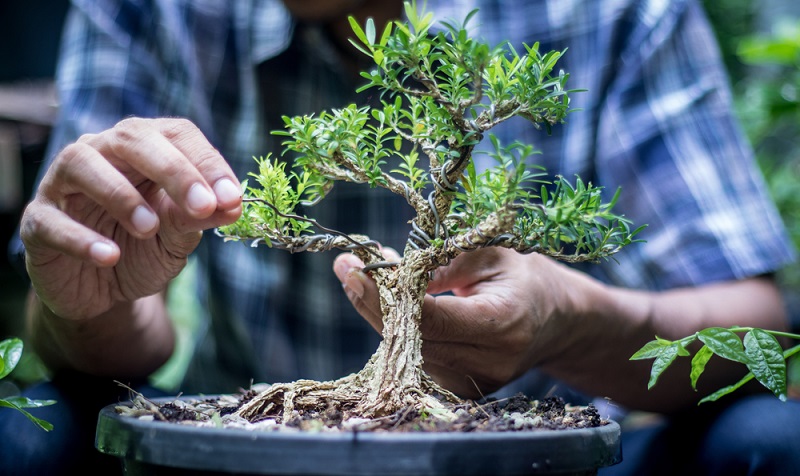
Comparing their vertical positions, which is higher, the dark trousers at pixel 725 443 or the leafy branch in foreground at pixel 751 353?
the leafy branch in foreground at pixel 751 353

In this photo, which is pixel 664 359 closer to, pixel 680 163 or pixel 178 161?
pixel 178 161

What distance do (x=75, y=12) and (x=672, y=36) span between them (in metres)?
1.76

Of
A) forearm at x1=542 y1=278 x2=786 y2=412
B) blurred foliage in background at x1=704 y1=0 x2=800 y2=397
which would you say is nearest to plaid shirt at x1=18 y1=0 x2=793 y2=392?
forearm at x1=542 y1=278 x2=786 y2=412

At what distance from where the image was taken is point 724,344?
82 centimetres

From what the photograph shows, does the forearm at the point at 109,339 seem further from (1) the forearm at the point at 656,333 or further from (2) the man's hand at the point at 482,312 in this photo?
(1) the forearm at the point at 656,333

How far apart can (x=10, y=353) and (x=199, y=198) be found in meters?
0.39

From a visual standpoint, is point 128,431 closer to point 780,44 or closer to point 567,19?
point 567,19

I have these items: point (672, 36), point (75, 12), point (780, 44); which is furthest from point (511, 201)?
point (75, 12)

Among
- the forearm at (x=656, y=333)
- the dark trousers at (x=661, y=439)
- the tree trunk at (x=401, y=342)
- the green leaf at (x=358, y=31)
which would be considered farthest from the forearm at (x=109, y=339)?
the forearm at (x=656, y=333)

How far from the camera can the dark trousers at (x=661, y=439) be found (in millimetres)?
1231

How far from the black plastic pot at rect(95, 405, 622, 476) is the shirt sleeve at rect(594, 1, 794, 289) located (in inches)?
43.9

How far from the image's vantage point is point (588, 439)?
0.71 meters

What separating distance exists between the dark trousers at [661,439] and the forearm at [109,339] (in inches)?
2.2

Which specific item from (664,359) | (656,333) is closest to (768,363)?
(664,359)
